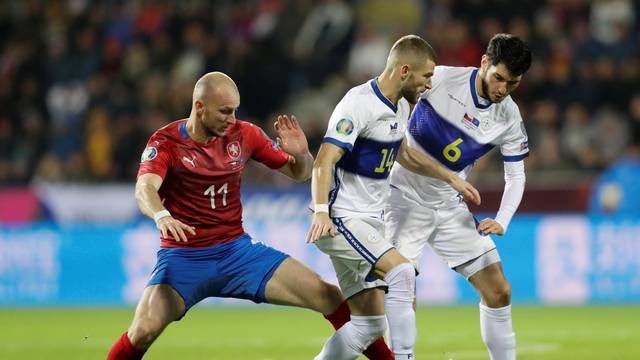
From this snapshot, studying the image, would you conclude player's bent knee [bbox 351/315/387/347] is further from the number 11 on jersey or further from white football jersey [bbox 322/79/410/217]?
the number 11 on jersey

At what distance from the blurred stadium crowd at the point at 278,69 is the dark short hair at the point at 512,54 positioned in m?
8.10

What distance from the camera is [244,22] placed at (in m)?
18.5

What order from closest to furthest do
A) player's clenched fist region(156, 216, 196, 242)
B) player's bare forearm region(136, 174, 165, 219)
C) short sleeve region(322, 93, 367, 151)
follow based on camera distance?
player's clenched fist region(156, 216, 196, 242), player's bare forearm region(136, 174, 165, 219), short sleeve region(322, 93, 367, 151)

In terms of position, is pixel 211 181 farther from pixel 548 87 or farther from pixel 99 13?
pixel 99 13

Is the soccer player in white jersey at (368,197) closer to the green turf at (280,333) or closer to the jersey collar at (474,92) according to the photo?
the jersey collar at (474,92)

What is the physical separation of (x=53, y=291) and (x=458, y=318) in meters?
5.74

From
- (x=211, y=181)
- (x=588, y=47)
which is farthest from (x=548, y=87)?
(x=211, y=181)

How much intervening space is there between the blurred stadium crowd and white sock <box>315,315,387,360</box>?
8.61 metres

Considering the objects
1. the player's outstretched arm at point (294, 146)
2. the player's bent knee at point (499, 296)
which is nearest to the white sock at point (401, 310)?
the player's bent knee at point (499, 296)

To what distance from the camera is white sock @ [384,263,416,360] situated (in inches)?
271

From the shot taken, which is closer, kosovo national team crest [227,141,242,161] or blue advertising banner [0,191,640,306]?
kosovo national team crest [227,141,242,161]

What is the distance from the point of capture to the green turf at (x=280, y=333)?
9.67m

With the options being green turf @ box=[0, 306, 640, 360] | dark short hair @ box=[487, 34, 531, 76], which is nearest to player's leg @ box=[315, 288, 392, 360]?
dark short hair @ box=[487, 34, 531, 76]

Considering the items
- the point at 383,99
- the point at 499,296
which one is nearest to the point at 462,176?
the point at 499,296
